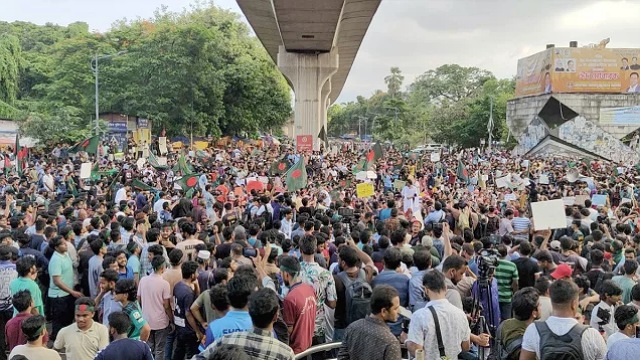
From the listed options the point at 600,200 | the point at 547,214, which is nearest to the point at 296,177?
the point at 600,200

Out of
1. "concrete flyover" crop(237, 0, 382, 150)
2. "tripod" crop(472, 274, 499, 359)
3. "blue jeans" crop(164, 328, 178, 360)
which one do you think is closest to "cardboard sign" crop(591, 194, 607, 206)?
"tripod" crop(472, 274, 499, 359)

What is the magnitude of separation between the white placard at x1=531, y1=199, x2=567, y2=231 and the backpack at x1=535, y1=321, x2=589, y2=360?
4415 mm

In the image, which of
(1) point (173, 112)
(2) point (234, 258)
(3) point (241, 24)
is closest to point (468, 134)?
(3) point (241, 24)

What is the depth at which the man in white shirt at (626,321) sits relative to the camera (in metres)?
4.63

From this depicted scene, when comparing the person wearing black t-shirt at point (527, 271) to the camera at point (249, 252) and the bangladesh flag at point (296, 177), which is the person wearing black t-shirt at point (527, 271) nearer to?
the camera at point (249, 252)

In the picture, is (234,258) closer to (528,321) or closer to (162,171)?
(528,321)

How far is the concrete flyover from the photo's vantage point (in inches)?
990

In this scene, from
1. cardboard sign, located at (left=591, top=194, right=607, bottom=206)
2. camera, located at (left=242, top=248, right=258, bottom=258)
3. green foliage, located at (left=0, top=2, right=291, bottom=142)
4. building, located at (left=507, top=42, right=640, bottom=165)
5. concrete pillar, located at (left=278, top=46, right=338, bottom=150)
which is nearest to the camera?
camera, located at (left=242, top=248, right=258, bottom=258)

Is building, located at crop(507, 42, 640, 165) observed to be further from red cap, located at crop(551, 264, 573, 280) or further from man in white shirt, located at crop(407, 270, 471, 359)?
man in white shirt, located at crop(407, 270, 471, 359)

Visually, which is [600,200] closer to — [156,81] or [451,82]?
[156,81]

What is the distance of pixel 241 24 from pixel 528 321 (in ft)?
187

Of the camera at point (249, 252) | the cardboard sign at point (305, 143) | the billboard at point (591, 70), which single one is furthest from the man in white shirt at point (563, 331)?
the billboard at point (591, 70)

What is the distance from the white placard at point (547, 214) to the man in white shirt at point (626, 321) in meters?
3.76

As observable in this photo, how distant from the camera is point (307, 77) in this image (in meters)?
Result: 36.5
